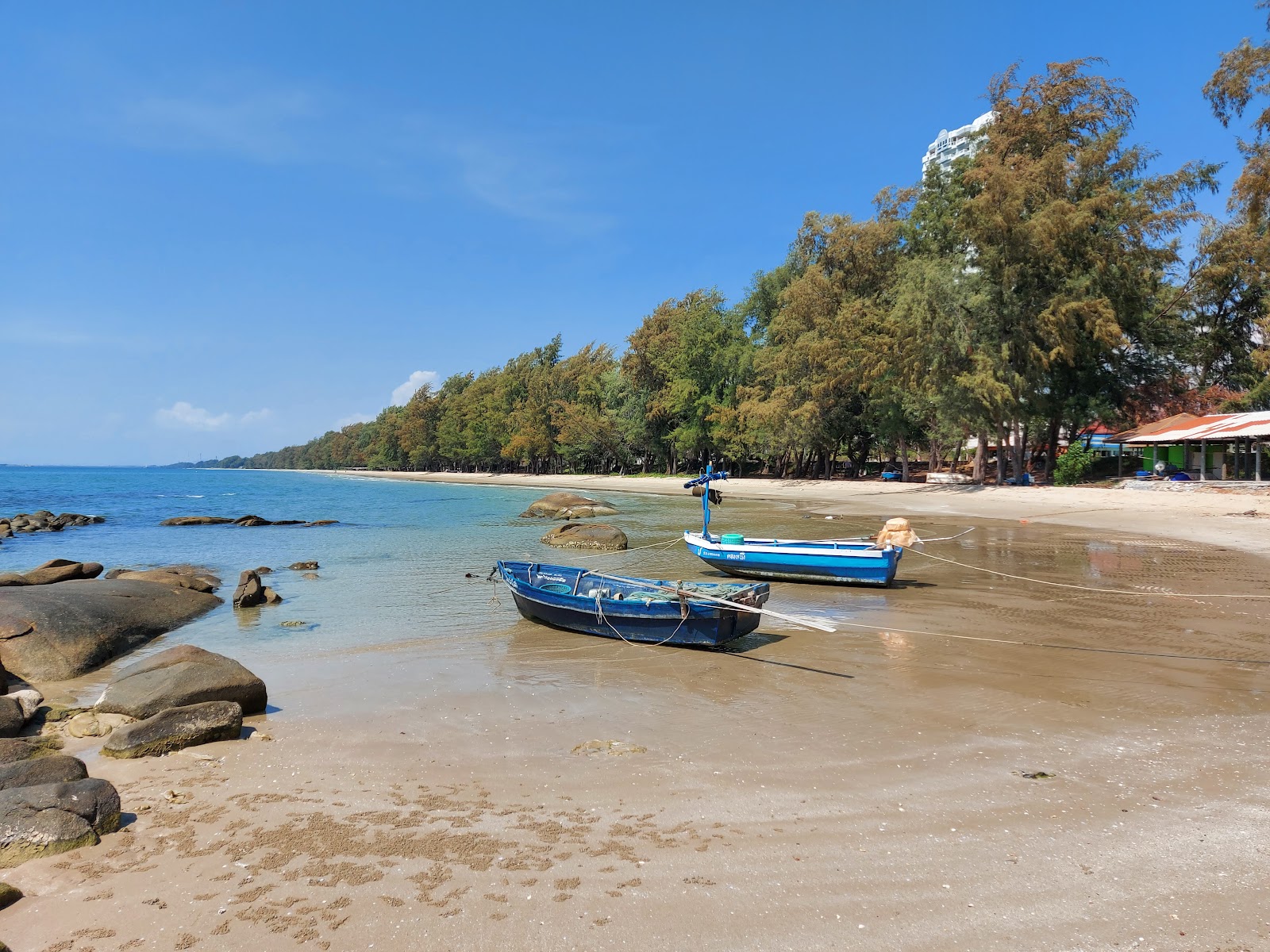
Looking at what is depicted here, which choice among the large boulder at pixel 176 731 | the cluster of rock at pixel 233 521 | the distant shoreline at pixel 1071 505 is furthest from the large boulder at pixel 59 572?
the distant shoreline at pixel 1071 505

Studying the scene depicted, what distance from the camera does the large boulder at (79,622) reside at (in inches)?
414

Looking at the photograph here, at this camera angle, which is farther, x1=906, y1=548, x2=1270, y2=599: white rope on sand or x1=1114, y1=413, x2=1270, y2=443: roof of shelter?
x1=1114, y1=413, x2=1270, y2=443: roof of shelter

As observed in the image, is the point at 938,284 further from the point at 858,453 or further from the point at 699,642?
the point at 699,642

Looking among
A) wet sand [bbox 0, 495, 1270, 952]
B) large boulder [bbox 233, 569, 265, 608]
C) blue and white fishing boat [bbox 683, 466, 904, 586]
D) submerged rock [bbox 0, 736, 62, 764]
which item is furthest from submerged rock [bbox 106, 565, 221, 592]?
blue and white fishing boat [bbox 683, 466, 904, 586]

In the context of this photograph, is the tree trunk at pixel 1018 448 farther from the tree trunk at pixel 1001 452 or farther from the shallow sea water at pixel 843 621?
the shallow sea water at pixel 843 621

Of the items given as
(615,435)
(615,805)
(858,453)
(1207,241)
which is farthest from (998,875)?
(615,435)

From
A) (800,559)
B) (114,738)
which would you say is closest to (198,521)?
(800,559)

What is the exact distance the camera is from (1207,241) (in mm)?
41656

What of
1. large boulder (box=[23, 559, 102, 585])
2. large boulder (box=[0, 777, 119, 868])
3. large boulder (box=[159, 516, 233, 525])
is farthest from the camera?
large boulder (box=[159, 516, 233, 525])

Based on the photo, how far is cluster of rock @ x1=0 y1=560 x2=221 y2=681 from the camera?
34.6 ft

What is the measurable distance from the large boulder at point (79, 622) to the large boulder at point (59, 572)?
3.07 m

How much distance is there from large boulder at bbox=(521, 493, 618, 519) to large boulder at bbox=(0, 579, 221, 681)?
23539 millimetres

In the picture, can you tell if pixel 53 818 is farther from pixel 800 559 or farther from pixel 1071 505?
pixel 1071 505

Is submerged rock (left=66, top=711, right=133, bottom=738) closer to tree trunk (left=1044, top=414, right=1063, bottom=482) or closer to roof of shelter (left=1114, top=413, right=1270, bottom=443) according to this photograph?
roof of shelter (left=1114, top=413, right=1270, bottom=443)
